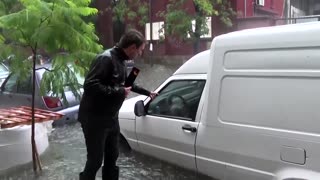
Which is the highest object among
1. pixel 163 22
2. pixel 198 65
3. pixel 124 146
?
pixel 163 22

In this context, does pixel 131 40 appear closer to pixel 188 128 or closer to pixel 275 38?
pixel 188 128

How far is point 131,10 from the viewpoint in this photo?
20578mm

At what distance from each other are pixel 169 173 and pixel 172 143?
2.19 ft

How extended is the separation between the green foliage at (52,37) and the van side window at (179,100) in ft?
3.38

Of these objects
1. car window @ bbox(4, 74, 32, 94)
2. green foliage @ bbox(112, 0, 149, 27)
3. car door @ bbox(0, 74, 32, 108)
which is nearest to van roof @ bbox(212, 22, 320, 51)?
car window @ bbox(4, 74, 32, 94)

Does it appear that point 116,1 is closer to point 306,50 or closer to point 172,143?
point 172,143

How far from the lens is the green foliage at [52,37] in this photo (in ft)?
19.2

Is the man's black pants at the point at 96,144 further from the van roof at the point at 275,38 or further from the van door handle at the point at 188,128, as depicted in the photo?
the van roof at the point at 275,38

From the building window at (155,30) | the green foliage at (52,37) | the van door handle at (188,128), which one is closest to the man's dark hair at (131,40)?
the van door handle at (188,128)

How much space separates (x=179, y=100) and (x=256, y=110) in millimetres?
1582

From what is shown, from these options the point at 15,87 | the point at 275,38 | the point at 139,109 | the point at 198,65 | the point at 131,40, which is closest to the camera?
the point at 275,38

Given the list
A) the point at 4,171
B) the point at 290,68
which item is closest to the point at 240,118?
the point at 290,68

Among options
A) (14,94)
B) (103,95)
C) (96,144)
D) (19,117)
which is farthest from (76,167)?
(14,94)

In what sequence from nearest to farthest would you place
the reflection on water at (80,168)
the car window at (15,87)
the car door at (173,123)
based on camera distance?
the car door at (173,123), the reflection on water at (80,168), the car window at (15,87)
